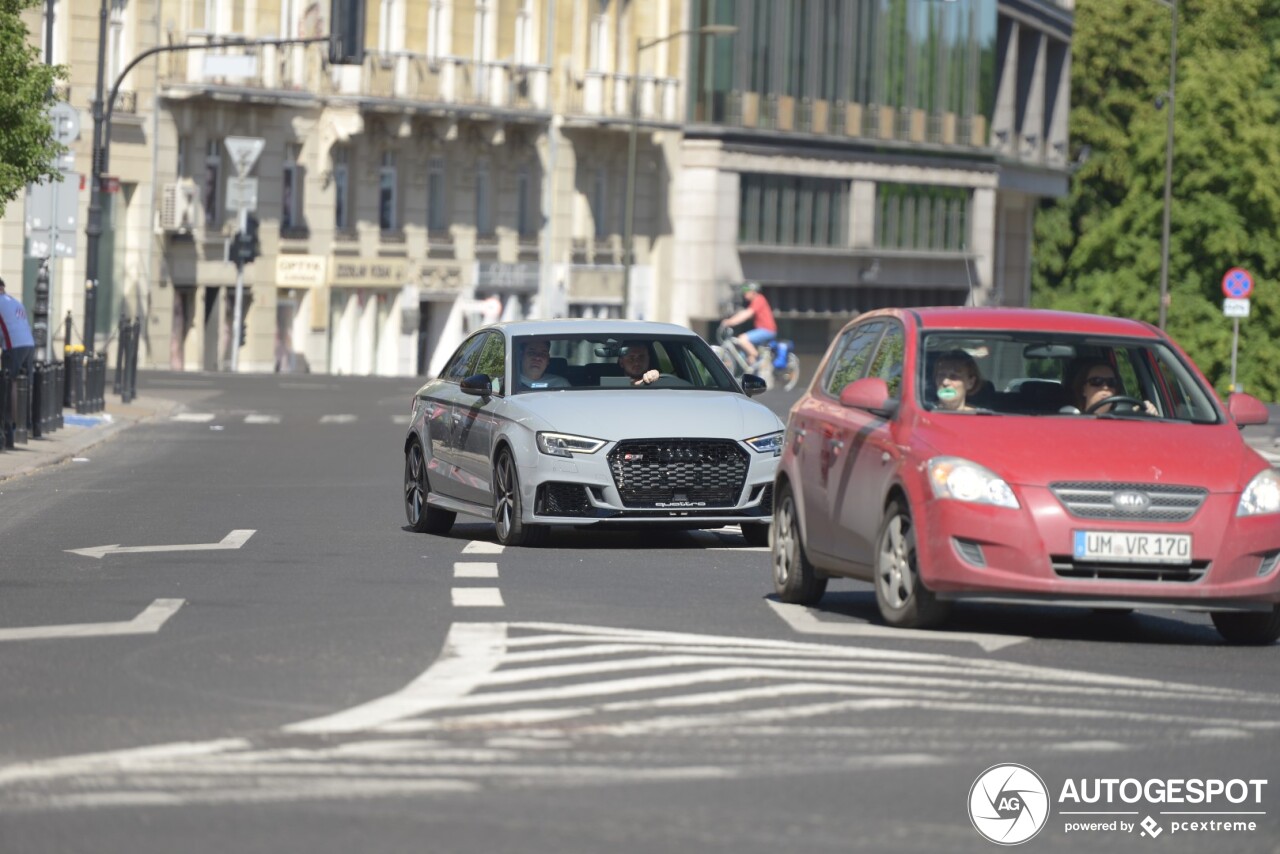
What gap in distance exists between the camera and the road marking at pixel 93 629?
12258 millimetres

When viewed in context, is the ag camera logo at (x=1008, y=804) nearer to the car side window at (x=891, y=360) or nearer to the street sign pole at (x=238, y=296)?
the car side window at (x=891, y=360)

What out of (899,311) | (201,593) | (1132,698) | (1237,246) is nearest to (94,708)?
(1132,698)

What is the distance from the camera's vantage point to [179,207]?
209ft

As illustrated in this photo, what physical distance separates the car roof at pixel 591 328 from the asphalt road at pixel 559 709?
2.27 m

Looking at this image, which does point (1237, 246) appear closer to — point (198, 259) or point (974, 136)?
point (974, 136)

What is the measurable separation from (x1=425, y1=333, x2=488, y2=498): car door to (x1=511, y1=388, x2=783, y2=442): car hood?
44.8 inches

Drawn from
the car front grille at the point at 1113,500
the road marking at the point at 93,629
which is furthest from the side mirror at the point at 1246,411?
the road marking at the point at 93,629

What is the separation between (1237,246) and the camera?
3356 inches

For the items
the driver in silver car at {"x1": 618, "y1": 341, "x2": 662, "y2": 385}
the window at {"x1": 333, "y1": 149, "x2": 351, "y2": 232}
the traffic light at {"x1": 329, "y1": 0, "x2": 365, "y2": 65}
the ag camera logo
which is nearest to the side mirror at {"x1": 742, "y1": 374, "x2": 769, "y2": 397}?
the driver in silver car at {"x1": 618, "y1": 341, "x2": 662, "y2": 385}

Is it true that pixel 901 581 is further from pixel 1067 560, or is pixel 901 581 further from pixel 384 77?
pixel 384 77

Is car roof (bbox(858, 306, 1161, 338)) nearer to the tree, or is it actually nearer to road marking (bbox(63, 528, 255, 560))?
road marking (bbox(63, 528, 255, 560))

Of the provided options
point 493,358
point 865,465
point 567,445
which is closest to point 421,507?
point 493,358

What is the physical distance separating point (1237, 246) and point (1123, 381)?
239 ft

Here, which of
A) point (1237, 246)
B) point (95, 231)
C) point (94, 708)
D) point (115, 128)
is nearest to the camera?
point (94, 708)
